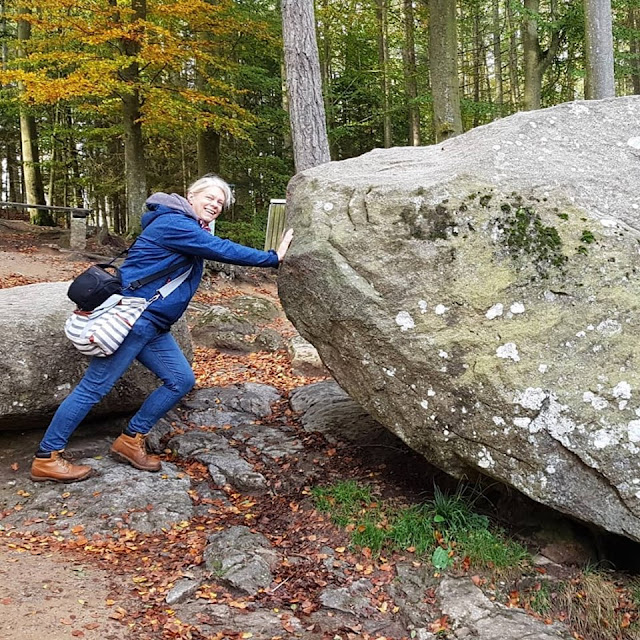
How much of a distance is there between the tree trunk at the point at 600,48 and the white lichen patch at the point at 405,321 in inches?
266

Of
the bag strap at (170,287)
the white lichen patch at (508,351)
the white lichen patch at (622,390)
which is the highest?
the bag strap at (170,287)

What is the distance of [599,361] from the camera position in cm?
326

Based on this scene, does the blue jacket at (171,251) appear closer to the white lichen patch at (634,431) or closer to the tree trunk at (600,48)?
the white lichen patch at (634,431)

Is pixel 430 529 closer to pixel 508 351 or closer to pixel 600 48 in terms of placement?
pixel 508 351

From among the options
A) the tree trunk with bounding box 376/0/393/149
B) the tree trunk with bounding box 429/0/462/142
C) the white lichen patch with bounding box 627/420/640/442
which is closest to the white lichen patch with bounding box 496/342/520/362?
the white lichen patch with bounding box 627/420/640/442

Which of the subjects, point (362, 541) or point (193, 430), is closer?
point (362, 541)

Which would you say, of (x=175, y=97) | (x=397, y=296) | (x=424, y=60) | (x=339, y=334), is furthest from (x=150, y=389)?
(x=424, y=60)

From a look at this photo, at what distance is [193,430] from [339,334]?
215 centimetres

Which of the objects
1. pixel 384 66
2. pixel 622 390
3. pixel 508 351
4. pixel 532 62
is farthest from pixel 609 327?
pixel 384 66

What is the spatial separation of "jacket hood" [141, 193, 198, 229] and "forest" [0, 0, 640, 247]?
5.14m

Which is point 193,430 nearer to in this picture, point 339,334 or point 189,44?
point 339,334

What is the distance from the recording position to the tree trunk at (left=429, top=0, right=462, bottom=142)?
11.0 metres

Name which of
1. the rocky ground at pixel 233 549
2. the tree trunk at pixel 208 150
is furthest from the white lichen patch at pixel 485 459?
the tree trunk at pixel 208 150

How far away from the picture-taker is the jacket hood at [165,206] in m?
4.18
